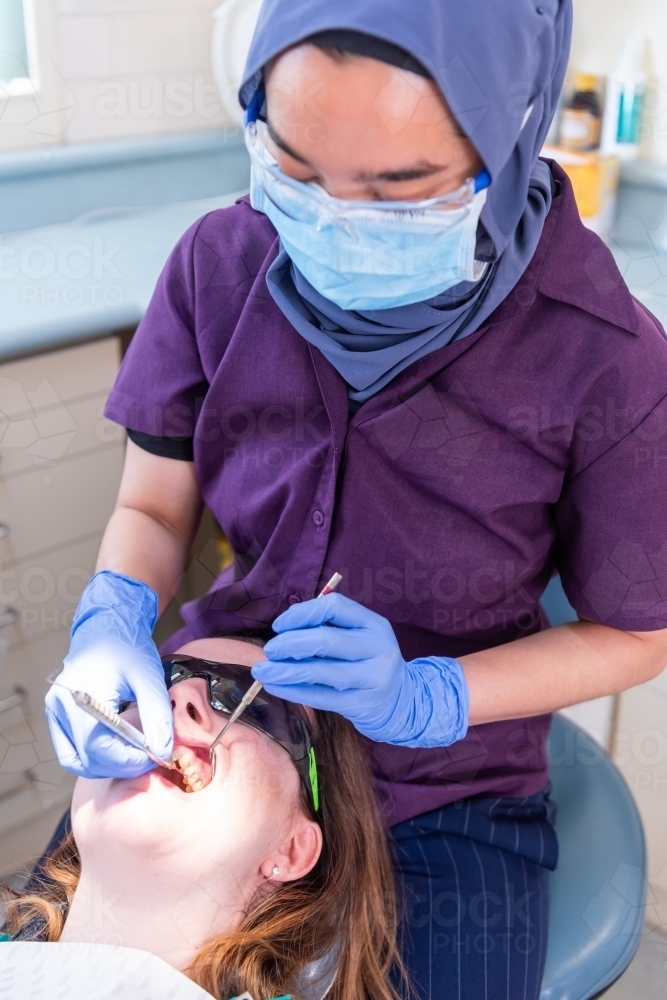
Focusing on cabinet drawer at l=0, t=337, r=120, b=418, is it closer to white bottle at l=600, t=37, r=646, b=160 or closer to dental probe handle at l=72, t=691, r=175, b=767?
dental probe handle at l=72, t=691, r=175, b=767

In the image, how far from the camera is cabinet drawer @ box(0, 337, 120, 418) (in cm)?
142

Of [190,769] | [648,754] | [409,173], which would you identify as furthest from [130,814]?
[648,754]

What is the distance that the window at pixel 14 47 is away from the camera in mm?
1829

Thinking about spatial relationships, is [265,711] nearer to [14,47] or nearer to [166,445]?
[166,445]

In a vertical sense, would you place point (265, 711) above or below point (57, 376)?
below

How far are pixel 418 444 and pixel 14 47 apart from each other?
1.34 meters

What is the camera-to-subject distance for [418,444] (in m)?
1.08

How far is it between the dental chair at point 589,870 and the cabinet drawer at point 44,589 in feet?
2.61

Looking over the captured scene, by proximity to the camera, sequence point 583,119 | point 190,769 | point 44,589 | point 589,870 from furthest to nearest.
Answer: point 583,119
point 44,589
point 589,870
point 190,769

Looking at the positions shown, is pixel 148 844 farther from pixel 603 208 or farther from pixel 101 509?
pixel 603 208

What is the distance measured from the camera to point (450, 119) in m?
0.82

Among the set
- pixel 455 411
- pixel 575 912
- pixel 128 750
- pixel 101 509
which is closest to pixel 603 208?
pixel 455 411

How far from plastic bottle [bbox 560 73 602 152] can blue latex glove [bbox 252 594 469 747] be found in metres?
1.35

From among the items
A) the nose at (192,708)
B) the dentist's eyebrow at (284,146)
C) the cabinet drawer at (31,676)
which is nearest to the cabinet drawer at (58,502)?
the cabinet drawer at (31,676)
